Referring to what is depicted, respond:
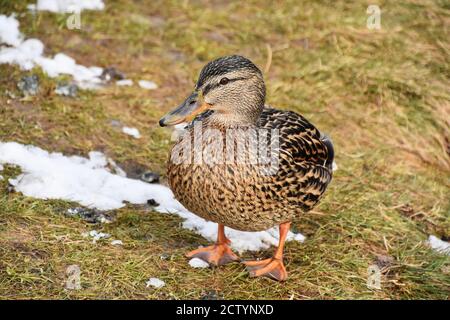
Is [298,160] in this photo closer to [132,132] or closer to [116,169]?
[116,169]

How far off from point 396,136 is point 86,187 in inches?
104

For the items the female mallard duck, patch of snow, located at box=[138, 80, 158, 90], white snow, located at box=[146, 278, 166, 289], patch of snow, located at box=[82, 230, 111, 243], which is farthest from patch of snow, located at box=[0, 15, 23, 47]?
white snow, located at box=[146, 278, 166, 289]

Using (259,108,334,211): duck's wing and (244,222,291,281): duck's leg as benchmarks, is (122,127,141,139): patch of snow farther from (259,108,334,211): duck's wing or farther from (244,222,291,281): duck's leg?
(244,222,291,281): duck's leg

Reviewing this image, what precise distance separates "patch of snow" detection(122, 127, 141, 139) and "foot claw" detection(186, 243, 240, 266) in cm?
147

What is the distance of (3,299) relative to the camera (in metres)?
3.53

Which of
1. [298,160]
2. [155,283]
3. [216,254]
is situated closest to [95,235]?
[155,283]

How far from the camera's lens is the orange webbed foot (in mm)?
4051

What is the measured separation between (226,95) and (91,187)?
4.24 feet

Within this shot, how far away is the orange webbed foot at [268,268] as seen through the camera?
13.3 ft

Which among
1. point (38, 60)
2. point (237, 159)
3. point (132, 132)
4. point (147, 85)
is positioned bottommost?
point (132, 132)

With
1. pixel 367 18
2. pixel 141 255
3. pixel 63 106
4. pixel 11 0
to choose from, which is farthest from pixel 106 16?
pixel 141 255

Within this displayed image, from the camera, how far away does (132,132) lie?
5.39 meters

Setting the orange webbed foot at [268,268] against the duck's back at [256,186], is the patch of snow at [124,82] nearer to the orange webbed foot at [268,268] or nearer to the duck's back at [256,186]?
the duck's back at [256,186]
